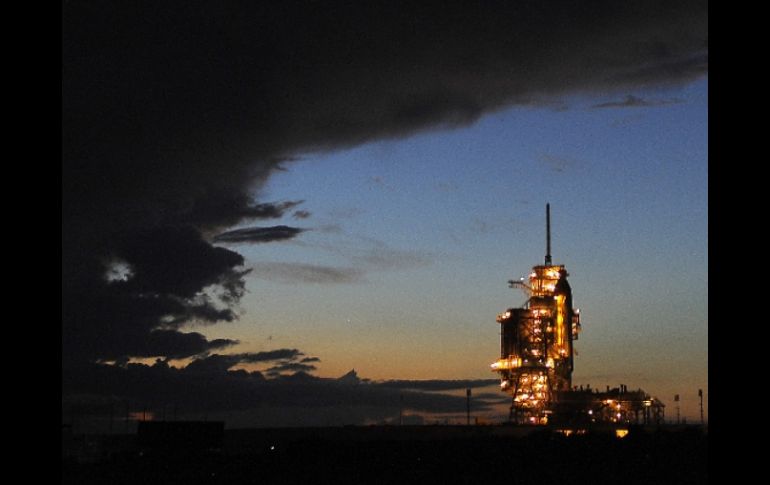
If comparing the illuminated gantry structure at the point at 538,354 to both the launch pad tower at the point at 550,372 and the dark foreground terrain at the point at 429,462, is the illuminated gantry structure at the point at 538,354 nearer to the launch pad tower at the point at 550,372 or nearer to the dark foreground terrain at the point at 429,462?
the launch pad tower at the point at 550,372

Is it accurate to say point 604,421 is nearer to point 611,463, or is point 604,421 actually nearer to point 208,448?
point 611,463

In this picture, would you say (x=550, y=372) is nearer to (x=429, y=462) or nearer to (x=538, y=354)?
(x=538, y=354)

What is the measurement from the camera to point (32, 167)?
275 inches

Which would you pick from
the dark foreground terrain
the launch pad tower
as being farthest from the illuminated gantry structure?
the dark foreground terrain

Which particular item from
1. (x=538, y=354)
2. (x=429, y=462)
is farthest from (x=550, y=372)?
(x=429, y=462)

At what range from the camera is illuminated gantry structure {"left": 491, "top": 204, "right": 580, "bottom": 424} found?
121 m

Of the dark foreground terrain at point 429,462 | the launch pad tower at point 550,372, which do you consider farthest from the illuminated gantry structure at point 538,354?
the dark foreground terrain at point 429,462

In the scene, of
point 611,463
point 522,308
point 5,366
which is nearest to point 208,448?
point 611,463

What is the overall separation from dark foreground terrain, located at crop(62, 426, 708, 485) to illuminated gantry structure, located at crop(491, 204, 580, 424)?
9.80 m

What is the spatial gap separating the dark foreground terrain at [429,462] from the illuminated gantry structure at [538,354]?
980 cm

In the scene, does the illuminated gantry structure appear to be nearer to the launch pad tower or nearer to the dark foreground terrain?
the launch pad tower

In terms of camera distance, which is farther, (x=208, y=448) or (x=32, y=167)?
(x=208, y=448)

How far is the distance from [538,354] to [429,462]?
40.1 m
